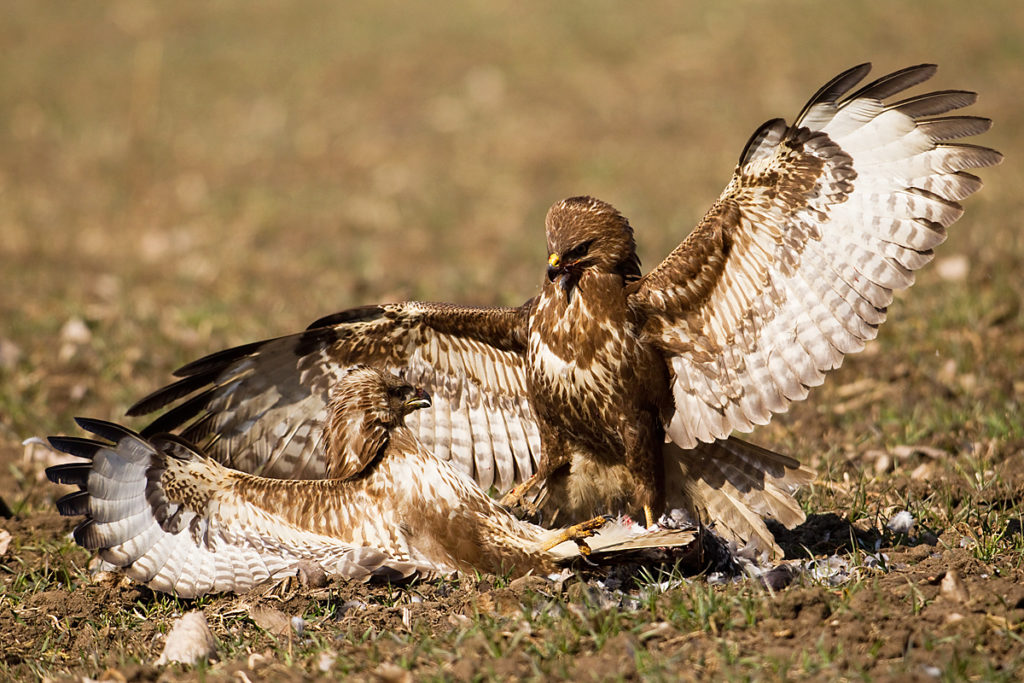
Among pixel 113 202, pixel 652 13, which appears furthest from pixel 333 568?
pixel 652 13

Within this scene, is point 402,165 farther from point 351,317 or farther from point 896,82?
point 896,82

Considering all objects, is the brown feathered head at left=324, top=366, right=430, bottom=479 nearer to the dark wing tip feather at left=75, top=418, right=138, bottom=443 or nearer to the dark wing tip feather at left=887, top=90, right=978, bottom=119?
the dark wing tip feather at left=75, top=418, right=138, bottom=443

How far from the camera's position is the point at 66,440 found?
4.16 meters

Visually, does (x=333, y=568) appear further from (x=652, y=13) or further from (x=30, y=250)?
(x=652, y=13)

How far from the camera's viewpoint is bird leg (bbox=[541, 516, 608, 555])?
418 centimetres

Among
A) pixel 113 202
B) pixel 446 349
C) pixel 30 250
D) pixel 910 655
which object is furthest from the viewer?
pixel 113 202

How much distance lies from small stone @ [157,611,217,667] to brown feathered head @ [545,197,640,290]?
6.09 ft

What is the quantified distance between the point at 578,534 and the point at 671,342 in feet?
2.82

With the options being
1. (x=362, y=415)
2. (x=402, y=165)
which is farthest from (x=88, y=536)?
(x=402, y=165)

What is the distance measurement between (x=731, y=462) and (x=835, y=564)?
0.67 metres

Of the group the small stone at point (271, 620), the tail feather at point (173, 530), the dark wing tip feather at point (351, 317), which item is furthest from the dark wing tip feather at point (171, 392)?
the small stone at point (271, 620)

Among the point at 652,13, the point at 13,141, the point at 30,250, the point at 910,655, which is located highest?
the point at 652,13

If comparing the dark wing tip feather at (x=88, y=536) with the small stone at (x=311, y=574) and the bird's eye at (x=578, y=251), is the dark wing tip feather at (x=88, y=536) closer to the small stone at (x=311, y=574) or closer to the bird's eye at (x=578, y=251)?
the small stone at (x=311, y=574)

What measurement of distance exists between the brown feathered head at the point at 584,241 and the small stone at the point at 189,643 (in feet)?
6.09
